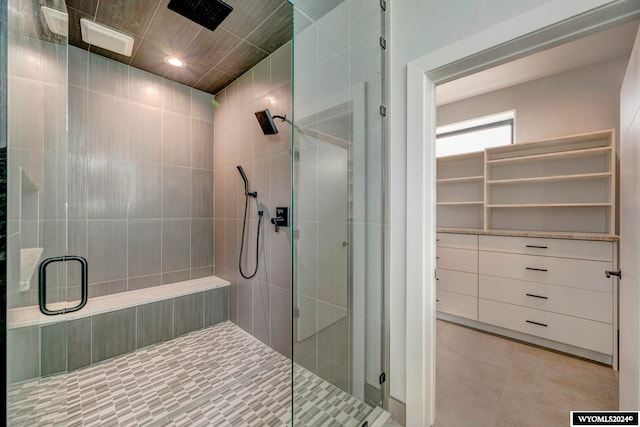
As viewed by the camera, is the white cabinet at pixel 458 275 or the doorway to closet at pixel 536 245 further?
the white cabinet at pixel 458 275

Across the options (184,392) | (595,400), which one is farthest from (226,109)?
(595,400)

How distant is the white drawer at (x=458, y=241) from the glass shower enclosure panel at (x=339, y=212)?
183 cm

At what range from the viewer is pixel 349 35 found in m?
1.30

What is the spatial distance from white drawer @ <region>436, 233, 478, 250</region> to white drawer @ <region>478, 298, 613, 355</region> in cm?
59

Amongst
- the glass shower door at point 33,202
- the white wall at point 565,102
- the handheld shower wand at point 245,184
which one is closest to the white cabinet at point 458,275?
the white wall at point 565,102

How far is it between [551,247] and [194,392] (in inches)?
126

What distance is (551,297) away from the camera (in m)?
2.24

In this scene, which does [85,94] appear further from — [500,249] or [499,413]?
[500,249]

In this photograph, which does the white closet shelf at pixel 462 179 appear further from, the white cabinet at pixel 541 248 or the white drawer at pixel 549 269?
the white drawer at pixel 549 269

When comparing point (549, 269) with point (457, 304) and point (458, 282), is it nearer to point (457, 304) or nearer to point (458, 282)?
point (458, 282)

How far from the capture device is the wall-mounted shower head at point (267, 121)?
210 cm

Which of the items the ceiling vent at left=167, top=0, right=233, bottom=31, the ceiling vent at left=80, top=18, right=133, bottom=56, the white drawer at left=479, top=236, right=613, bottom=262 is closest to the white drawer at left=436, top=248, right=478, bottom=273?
the white drawer at left=479, top=236, right=613, bottom=262

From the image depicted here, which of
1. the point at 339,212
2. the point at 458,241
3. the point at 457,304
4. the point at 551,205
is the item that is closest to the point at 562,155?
the point at 551,205

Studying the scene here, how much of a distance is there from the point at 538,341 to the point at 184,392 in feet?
10.1
